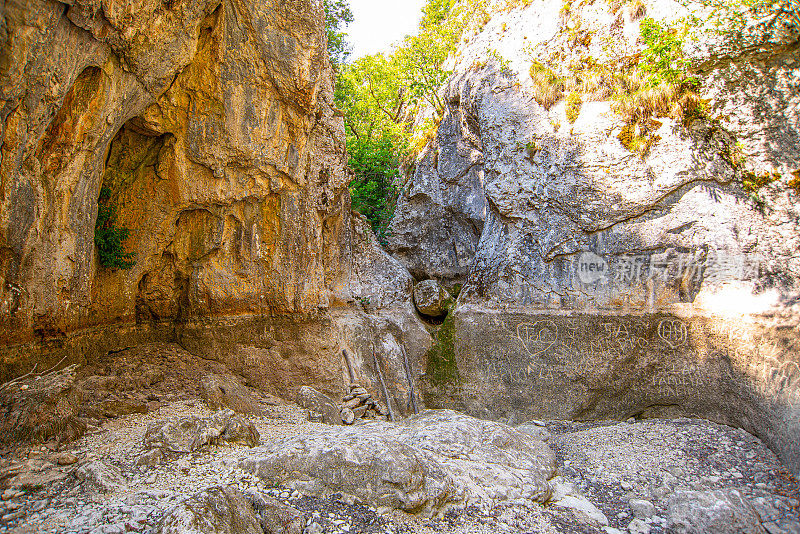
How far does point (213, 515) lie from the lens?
3.20m

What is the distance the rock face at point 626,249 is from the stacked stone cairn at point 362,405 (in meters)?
1.06

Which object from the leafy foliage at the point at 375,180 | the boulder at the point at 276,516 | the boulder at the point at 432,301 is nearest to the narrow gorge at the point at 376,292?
the boulder at the point at 276,516

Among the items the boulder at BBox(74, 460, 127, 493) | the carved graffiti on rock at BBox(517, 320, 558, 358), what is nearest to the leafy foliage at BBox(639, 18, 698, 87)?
the carved graffiti on rock at BBox(517, 320, 558, 358)

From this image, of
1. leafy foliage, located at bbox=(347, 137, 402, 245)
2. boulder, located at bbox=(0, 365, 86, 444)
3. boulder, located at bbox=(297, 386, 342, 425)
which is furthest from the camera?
leafy foliage, located at bbox=(347, 137, 402, 245)

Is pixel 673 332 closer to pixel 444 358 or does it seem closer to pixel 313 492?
pixel 444 358

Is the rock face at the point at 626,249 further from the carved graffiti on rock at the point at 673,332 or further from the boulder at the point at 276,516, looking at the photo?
the boulder at the point at 276,516

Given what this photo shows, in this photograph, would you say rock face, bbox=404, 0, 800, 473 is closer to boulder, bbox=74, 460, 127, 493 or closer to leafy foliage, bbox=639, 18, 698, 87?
leafy foliage, bbox=639, 18, 698, 87

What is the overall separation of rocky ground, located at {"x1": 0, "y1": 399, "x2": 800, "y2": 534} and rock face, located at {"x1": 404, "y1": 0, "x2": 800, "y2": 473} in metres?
0.87

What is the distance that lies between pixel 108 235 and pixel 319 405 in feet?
11.8

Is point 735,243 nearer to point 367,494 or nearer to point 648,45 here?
point 648,45

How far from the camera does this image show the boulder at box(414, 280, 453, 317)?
888 centimetres

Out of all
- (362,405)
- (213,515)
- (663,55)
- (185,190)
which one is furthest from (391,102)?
(213,515)

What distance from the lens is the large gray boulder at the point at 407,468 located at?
12.7 feet

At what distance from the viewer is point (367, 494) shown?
3846 mm
